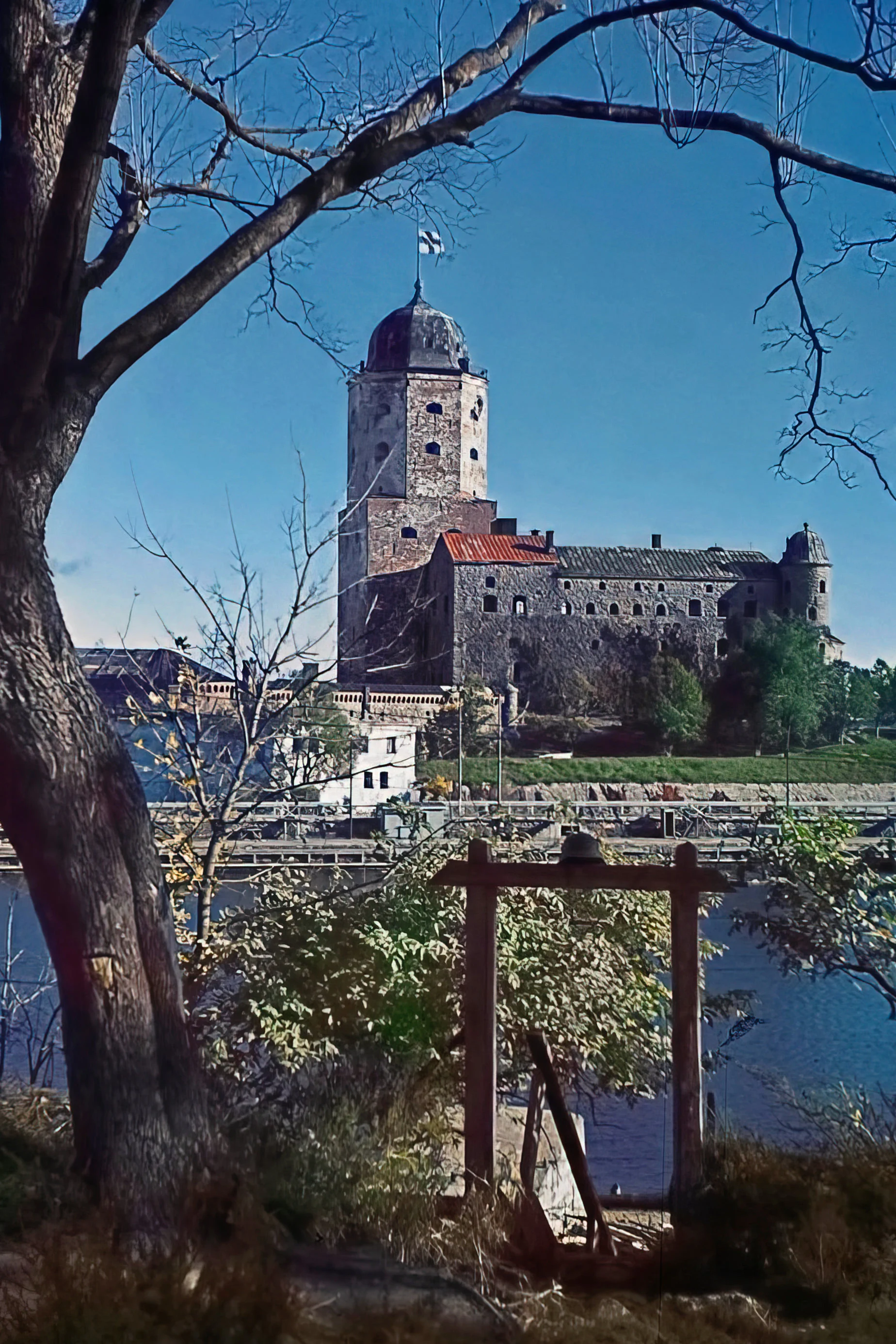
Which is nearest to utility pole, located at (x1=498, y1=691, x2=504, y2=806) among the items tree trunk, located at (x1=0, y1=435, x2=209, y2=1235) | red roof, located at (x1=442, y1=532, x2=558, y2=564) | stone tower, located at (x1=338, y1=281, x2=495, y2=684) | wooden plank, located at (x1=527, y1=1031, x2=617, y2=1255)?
stone tower, located at (x1=338, y1=281, x2=495, y2=684)

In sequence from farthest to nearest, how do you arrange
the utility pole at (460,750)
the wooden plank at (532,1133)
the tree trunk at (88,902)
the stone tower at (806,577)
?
the utility pole at (460,750) → the stone tower at (806,577) → the wooden plank at (532,1133) → the tree trunk at (88,902)

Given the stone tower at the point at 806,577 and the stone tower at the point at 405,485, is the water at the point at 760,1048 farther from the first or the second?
the stone tower at the point at 405,485

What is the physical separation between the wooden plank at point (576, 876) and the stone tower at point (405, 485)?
4.25 ft

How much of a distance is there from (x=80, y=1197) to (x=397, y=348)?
8.37 ft

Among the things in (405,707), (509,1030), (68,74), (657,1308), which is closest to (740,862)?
(509,1030)

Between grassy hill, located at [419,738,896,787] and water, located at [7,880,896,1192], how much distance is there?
0.40 metres


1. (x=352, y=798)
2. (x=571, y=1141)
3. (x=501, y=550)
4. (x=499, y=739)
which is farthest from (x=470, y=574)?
(x=571, y=1141)

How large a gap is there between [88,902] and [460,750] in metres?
1.69

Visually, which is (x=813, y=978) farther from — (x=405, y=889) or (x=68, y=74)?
(x=68, y=74)

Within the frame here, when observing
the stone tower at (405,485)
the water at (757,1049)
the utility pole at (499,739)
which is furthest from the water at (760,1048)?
the stone tower at (405,485)

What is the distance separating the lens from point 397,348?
398 centimetres

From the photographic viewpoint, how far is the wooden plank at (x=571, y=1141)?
2422mm

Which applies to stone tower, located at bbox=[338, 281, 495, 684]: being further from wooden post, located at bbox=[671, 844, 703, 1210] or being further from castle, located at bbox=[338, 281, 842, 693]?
wooden post, located at bbox=[671, 844, 703, 1210]

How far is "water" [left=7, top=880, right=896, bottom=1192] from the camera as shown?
3.63 metres
